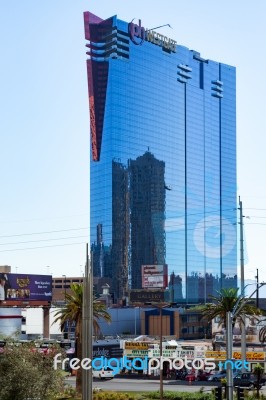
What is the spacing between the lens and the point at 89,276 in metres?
45.2

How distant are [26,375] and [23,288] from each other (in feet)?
174

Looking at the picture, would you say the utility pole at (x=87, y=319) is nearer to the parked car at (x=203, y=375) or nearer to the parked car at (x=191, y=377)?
the parked car at (x=191, y=377)

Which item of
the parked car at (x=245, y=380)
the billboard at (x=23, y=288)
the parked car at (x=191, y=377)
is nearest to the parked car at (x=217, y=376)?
the parked car at (x=191, y=377)

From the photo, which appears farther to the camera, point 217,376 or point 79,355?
point 217,376

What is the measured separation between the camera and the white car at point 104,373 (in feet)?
294

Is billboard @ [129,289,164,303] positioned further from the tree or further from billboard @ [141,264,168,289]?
the tree

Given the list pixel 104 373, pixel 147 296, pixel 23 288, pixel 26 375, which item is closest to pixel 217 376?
pixel 104 373

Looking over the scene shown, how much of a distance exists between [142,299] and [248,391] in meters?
92.3

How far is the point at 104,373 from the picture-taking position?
8988 cm

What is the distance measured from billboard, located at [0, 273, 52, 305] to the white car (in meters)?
16.3

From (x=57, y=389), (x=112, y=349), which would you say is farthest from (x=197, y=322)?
(x=57, y=389)

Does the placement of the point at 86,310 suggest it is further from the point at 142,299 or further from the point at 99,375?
the point at 142,299

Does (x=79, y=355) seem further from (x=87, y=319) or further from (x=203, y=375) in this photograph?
(x=203, y=375)

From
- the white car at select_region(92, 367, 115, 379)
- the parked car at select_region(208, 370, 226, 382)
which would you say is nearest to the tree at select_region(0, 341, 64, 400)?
the parked car at select_region(208, 370, 226, 382)
